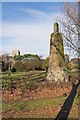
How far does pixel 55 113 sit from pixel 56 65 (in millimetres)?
10434

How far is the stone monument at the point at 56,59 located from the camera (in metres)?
19.6

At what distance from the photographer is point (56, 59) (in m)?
20.1

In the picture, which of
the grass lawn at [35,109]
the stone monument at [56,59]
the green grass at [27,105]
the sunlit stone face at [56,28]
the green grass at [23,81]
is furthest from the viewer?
the sunlit stone face at [56,28]

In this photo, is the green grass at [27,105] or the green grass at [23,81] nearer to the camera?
the green grass at [27,105]

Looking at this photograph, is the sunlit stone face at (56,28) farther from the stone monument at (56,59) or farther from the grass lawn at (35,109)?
the grass lawn at (35,109)

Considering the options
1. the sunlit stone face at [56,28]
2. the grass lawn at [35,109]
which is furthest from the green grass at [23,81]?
the grass lawn at [35,109]

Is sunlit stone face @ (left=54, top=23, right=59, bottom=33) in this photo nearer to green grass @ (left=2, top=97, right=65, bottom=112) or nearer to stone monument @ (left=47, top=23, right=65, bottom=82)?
stone monument @ (left=47, top=23, right=65, bottom=82)

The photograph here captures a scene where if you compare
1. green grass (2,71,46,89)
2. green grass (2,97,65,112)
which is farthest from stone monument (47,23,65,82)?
green grass (2,97,65,112)

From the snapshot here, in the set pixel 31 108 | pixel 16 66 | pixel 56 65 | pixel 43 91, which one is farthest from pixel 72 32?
pixel 16 66

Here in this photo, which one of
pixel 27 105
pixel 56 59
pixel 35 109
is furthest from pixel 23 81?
pixel 35 109

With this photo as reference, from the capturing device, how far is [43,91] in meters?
15.1

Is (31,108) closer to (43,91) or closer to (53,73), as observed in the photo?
(43,91)

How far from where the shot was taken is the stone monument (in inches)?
770

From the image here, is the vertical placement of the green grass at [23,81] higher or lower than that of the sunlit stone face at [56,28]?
lower
